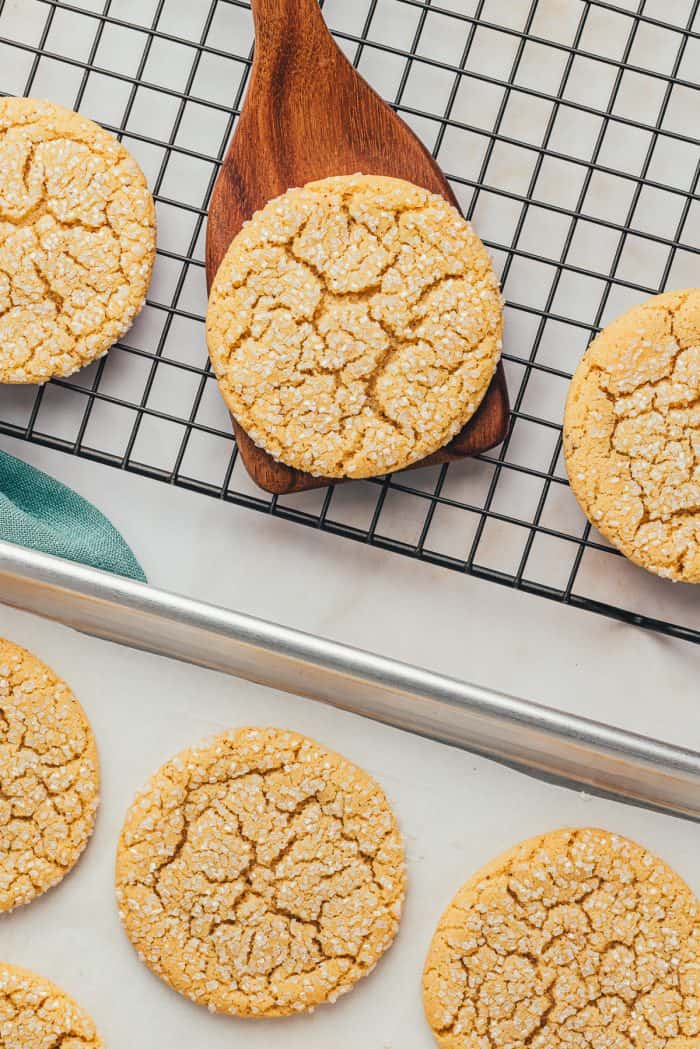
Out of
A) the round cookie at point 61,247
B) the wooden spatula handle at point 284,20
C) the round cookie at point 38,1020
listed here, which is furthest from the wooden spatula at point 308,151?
the round cookie at point 38,1020

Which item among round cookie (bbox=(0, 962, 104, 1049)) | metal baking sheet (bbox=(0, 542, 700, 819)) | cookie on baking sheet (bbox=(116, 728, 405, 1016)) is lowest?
round cookie (bbox=(0, 962, 104, 1049))

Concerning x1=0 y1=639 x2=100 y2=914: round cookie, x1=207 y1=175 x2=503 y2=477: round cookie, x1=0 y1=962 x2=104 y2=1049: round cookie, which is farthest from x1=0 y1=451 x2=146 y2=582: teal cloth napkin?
x1=0 y1=962 x2=104 y2=1049: round cookie

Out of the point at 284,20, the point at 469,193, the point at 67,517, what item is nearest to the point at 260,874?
the point at 67,517

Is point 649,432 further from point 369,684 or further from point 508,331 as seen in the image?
point 369,684

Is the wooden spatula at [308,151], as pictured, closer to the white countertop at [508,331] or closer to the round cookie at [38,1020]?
the white countertop at [508,331]

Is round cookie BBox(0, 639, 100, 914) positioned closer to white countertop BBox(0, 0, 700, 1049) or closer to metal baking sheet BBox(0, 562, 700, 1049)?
metal baking sheet BBox(0, 562, 700, 1049)

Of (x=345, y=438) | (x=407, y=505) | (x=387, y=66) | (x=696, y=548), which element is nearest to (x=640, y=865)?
(x=696, y=548)
